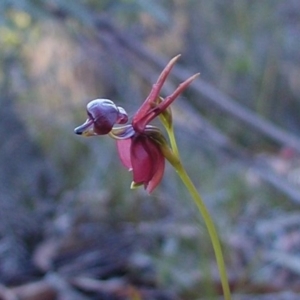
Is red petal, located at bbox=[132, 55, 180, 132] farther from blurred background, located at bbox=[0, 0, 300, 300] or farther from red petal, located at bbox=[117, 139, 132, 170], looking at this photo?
blurred background, located at bbox=[0, 0, 300, 300]

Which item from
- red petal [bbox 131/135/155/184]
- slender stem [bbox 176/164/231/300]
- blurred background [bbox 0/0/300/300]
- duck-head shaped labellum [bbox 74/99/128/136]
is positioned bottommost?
slender stem [bbox 176/164/231/300]

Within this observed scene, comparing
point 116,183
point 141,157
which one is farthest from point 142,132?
point 116,183

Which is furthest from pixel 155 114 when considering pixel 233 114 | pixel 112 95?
pixel 112 95

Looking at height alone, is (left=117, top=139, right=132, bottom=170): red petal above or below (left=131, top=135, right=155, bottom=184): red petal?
above

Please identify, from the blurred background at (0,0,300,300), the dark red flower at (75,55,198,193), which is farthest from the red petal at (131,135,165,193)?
the blurred background at (0,0,300,300)

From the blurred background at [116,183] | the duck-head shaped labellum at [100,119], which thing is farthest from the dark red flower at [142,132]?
the blurred background at [116,183]

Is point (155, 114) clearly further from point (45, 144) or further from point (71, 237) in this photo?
point (45, 144)

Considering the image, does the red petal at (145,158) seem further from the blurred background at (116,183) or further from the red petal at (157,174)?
the blurred background at (116,183)
